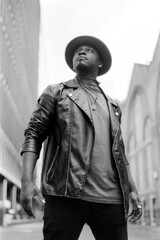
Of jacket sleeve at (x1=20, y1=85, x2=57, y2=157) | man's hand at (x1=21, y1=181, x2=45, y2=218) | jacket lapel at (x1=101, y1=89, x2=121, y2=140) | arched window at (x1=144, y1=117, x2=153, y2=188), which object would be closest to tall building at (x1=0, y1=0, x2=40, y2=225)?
arched window at (x1=144, y1=117, x2=153, y2=188)

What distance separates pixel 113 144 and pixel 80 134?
0.65 feet

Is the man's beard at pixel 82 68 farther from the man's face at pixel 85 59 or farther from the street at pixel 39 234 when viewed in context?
the street at pixel 39 234

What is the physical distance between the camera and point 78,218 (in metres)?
1.81

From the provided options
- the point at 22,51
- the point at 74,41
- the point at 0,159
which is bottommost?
the point at 0,159

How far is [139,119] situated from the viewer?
32.2 metres

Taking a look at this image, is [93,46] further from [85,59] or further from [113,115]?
[113,115]

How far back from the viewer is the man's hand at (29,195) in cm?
173

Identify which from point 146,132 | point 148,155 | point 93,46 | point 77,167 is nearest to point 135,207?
point 77,167

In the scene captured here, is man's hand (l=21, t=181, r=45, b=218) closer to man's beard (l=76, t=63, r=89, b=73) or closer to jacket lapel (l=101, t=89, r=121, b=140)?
jacket lapel (l=101, t=89, r=121, b=140)

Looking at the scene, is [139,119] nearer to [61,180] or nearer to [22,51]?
[22,51]

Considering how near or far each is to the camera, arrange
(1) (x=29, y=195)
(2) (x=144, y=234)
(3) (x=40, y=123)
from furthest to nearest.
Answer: (2) (x=144, y=234) < (3) (x=40, y=123) < (1) (x=29, y=195)

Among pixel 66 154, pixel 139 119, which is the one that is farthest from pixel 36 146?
pixel 139 119

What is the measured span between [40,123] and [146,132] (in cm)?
2779

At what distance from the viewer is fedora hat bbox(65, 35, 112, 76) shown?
95.8 inches
